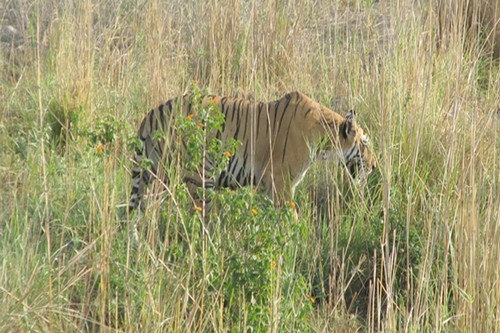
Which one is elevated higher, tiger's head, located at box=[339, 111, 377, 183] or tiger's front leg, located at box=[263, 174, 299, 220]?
tiger's head, located at box=[339, 111, 377, 183]

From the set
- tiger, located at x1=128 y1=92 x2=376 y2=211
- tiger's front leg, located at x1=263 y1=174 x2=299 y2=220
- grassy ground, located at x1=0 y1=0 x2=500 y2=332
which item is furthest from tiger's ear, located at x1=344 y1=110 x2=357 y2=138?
tiger's front leg, located at x1=263 y1=174 x2=299 y2=220

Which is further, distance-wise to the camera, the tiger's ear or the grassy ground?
the tiger's ear

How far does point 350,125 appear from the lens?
4.93 m

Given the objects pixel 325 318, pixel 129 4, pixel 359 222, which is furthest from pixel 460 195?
pixel 129 4

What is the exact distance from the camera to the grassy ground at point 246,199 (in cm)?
321

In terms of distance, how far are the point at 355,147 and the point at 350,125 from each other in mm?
131

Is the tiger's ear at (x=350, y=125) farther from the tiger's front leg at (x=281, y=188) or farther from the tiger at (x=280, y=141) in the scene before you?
the tiger's front leg at (x=281, y=188)

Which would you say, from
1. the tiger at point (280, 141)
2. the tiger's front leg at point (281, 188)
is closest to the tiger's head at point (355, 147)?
the tiger at point (280, 141)

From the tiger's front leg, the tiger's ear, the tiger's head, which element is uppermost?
the tiger's ear

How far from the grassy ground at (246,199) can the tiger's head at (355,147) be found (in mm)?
99

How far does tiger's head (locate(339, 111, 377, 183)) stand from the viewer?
493 cm

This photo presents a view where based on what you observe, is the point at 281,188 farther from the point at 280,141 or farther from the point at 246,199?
the point at 246,199

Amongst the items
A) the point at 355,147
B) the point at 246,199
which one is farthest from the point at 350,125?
the point at 246,199

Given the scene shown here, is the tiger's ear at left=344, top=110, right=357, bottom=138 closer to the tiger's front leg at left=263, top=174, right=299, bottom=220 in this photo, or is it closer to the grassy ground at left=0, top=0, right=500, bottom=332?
the grassy ground at left=0, top=0, right=500, bottom=332
